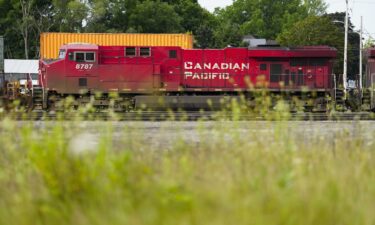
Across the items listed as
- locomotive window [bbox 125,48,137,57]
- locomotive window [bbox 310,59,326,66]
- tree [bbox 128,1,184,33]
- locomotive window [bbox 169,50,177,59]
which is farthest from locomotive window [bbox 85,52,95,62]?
tree [bbox 128,1,184,33]

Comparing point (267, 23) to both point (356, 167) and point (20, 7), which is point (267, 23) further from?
point (356, 167)

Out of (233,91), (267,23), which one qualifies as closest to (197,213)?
(233,91)

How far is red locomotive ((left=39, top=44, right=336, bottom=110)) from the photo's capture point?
23.9 meters

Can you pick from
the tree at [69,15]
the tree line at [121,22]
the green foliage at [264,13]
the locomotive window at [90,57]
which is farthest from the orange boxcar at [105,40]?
the green foliage at [264,13]

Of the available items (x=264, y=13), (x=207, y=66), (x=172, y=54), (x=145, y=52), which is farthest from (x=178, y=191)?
(x=264, y=13)

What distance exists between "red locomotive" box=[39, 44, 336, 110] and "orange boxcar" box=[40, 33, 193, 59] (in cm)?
1246

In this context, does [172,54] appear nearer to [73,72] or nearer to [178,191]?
[73,72]

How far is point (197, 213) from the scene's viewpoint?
3689 millimetres

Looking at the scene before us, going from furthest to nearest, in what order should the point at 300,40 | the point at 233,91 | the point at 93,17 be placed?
the point at 300,40, the point at 93,17, the point at 233,91

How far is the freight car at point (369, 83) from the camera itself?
21.9 m

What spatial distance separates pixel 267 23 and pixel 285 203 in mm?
125515

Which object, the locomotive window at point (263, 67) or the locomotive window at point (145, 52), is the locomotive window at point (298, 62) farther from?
the locomotive window at point (145, 52)

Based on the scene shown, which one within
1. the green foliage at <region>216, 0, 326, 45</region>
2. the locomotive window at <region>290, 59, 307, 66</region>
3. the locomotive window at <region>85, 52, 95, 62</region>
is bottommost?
the locomotive window at <region>290, 59, 307, 66</region>

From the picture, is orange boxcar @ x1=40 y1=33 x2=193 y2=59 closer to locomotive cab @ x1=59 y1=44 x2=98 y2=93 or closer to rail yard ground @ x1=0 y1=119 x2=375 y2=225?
locomotive cab @ x1=59 y1=44 x2=98 y2=93
